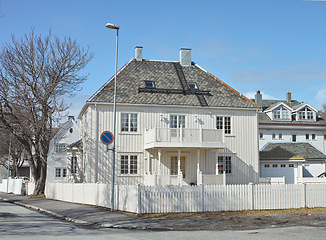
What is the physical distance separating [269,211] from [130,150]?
12992 mm

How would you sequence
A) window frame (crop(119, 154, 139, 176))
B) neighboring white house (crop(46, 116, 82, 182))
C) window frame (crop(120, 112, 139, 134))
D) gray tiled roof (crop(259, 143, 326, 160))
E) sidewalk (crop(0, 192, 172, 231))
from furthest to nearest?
neighboring white house (crop(46, 116, 82, 182)) → gray tiled roof (crop(259, 143, 326, 160)) → window frame (crop(120, 112, 139, 134)) → window frame (crop(119, 154, 139, 176)) → sidewalk (crop(0, 192, 172, 231))

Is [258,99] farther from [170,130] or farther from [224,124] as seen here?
[170,130]

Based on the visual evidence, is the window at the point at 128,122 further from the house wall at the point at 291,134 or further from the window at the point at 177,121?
the house wall at the point at 291,134

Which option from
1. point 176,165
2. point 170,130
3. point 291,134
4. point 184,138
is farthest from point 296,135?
point 170,130

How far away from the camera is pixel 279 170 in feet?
131

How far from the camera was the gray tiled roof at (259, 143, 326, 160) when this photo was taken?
40844mm

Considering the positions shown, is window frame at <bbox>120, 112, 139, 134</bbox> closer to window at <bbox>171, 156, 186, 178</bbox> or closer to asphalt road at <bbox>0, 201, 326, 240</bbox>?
window at <bbox>171, 156, 186, 178</bbox>

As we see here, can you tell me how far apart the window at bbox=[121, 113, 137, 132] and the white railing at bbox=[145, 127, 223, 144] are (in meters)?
1.56

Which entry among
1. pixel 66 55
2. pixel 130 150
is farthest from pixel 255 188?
pixel 66 55

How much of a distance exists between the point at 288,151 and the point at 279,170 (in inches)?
110

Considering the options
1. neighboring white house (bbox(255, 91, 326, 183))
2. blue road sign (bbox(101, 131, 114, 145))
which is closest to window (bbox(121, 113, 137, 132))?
blue road sign (bbox(101, 131, 114, 145))

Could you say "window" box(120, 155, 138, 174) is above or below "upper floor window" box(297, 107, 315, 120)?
below

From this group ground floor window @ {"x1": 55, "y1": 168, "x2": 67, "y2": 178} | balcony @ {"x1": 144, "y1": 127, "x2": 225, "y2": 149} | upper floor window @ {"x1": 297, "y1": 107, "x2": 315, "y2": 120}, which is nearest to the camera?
balcony @ {"x1": 144, "y1": 127, "x2": 225, "y2": 149}

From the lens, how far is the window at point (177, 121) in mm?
30422
